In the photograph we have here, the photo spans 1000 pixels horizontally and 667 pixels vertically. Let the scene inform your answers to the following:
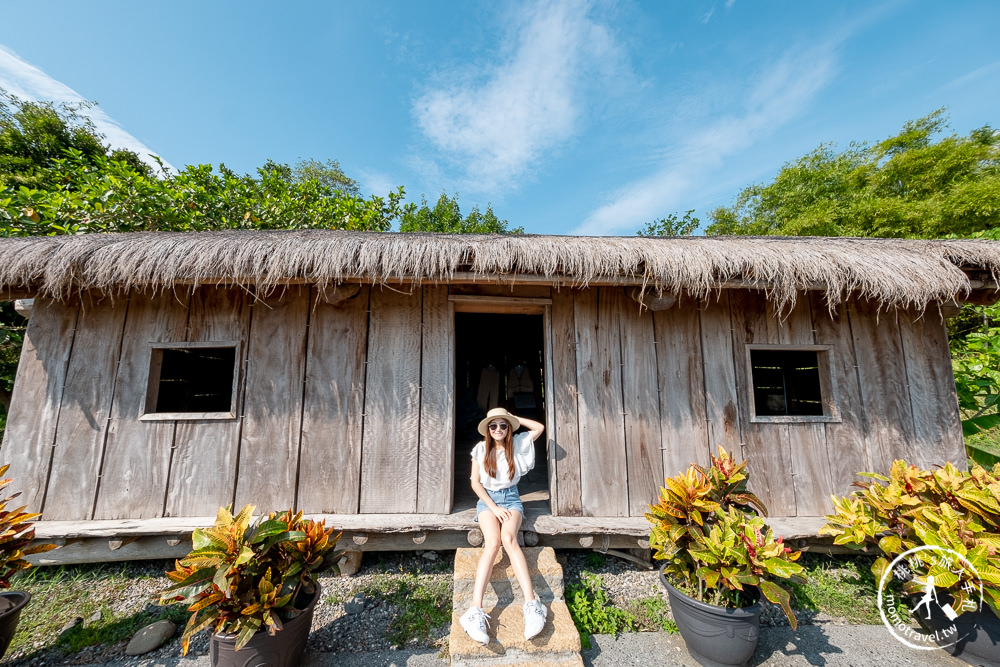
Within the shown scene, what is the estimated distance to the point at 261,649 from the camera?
191 cm

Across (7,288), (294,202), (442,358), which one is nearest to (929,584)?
(442,358)

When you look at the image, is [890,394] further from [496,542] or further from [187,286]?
[187,286]

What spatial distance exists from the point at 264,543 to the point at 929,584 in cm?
374

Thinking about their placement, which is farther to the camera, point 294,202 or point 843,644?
point 294,202

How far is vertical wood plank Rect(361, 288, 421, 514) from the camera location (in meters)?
2.97

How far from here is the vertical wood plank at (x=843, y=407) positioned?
3.13 metres

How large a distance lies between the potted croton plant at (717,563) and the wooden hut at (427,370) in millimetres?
566

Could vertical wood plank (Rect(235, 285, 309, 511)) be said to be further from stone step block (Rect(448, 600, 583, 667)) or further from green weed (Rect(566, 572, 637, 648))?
green weed (Rect(566, 572, 637, 648))

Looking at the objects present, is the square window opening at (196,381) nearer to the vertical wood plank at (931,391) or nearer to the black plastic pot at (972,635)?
the black plastic pot at (972,635)

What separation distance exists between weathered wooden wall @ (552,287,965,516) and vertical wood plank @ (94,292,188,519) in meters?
3.20

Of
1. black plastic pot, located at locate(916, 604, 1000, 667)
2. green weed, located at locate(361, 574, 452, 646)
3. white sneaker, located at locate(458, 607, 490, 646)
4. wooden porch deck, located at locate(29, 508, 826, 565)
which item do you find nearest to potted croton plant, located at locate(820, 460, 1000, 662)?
black plastic pot, located at locate(916, 604, 1000, 667)

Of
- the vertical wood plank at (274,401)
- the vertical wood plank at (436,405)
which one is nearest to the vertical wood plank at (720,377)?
the vertical wood plank at (436,405)

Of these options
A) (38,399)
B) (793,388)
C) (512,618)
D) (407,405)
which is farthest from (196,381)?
(793,388)

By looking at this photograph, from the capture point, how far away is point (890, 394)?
3.22m
